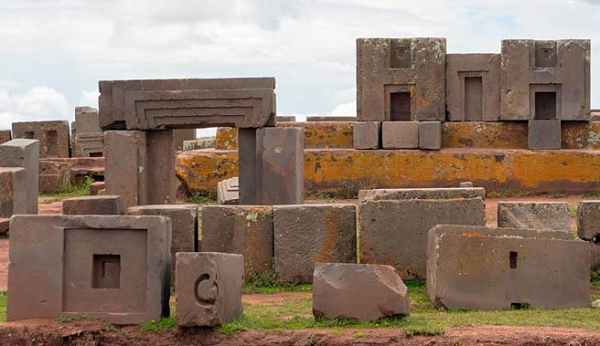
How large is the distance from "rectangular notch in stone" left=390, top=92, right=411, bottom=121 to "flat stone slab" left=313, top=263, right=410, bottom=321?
42.7ft

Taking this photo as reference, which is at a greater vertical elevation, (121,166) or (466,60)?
(466,60)

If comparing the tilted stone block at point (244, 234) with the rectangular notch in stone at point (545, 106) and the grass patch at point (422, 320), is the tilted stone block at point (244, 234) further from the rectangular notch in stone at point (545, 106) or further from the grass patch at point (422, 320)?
the rectangular notch in stone at point (545, 106)

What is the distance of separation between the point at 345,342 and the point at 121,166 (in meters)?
6.27

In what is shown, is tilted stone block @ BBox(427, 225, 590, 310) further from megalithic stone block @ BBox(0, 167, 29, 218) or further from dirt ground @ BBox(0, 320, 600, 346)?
megalithic stone block @ BBox(0, 167, 29, 218)

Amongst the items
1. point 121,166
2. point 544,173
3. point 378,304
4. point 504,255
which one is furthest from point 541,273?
point 544,173

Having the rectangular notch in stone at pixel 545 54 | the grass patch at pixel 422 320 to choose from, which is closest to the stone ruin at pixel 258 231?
the grass patch at pixel 422 320

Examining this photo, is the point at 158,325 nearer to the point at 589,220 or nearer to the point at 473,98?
the point at 589,220

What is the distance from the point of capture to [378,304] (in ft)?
35.6

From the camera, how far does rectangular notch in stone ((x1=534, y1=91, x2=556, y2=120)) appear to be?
23.6m

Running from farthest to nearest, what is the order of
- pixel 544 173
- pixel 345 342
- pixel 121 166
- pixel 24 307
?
pixel 544 173 → pixel 121 166 → pixel 24 307 → pixel 345 342

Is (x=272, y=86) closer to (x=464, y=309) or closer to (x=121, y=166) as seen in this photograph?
(x=121, y=166)

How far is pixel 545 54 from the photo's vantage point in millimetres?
23109

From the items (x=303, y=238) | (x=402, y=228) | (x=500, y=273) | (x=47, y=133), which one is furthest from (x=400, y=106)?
(x=47, y=133)

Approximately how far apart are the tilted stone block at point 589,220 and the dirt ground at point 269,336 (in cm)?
352
